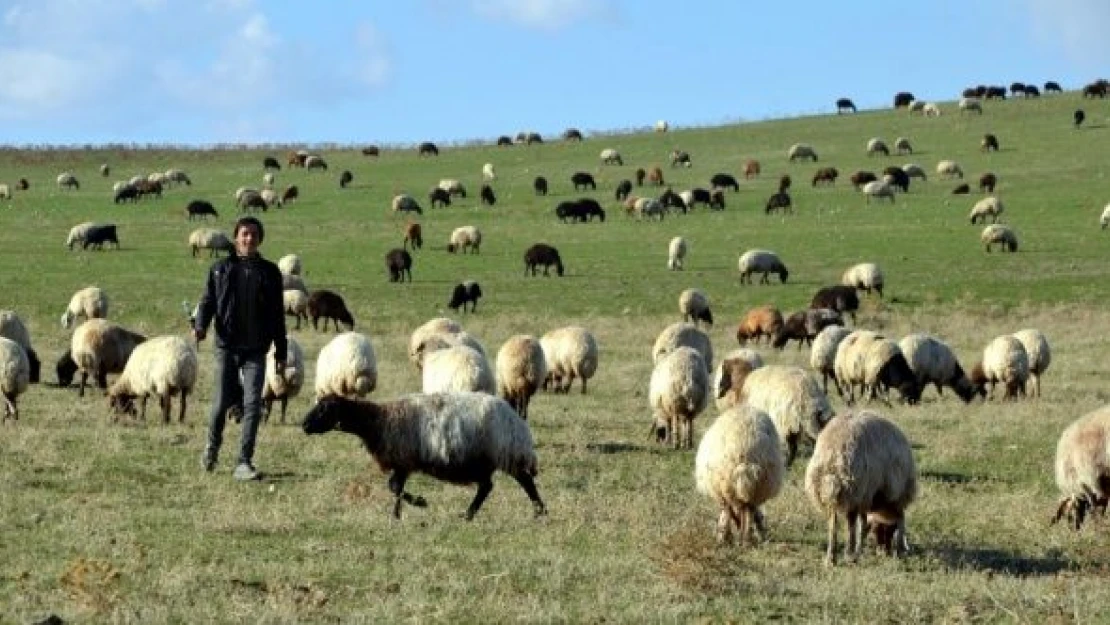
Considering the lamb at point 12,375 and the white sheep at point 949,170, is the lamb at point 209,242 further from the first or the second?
the white sheep at point 949,170

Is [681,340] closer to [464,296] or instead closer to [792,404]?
[792,404]

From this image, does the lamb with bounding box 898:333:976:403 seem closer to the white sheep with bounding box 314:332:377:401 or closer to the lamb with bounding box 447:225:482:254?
the white sheep with bounding box 314:332:377:401

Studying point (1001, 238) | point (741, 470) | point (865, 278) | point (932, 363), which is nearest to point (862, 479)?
point (741, 470)

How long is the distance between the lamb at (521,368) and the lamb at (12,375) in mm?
6208

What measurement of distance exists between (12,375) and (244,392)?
6.40m

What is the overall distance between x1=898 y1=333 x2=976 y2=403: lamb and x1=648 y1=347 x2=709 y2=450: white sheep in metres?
7.83

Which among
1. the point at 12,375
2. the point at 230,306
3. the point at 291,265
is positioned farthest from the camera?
the point at 291,265

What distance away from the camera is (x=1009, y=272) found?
134ft

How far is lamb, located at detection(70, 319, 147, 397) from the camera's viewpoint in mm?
22094

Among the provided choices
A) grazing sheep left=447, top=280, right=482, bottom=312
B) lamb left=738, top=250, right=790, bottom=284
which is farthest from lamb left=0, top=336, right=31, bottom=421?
lamb left=738, top=250, right=790, bottom=284

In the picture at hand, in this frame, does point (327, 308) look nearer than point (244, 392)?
No

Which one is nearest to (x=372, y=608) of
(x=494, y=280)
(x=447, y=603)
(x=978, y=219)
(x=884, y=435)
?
(x=447, y=603)

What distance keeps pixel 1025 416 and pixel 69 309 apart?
22.8 meters

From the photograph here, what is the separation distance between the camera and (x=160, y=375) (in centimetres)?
1816
